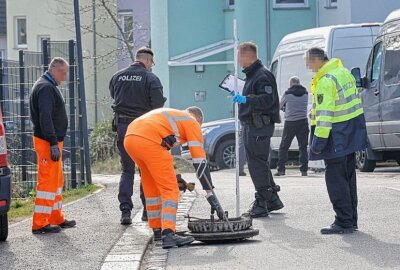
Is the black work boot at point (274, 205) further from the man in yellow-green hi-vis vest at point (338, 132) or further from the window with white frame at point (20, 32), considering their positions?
the window with white frame at point (20, 32)

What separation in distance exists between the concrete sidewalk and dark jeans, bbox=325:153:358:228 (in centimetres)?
221

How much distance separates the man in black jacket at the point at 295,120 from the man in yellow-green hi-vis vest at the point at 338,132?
1060 cm

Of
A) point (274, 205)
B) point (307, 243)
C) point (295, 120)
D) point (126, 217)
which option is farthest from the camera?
point (295, 120)

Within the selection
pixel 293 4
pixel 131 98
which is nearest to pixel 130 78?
pixel 131 98

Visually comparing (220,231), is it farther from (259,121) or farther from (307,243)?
(259,121)

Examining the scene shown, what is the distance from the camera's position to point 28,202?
1770 cm

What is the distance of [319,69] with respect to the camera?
12.0 m

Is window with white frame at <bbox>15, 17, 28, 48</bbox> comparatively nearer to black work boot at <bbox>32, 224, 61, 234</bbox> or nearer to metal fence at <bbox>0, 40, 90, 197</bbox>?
metal fence at <bbox>0, 40, 90, 197</bbox>

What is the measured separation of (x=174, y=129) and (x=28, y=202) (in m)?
7.11

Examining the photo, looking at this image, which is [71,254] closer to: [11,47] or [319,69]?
[319,69]

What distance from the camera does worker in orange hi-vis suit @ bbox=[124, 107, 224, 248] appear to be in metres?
11.0

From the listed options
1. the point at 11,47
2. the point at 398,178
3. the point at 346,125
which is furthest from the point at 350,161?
the point at 11,47

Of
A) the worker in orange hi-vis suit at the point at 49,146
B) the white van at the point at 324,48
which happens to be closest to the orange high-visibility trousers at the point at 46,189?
the worker in orange hi-vis suit at the point at 49,146

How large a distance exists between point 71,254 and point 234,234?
151cm
